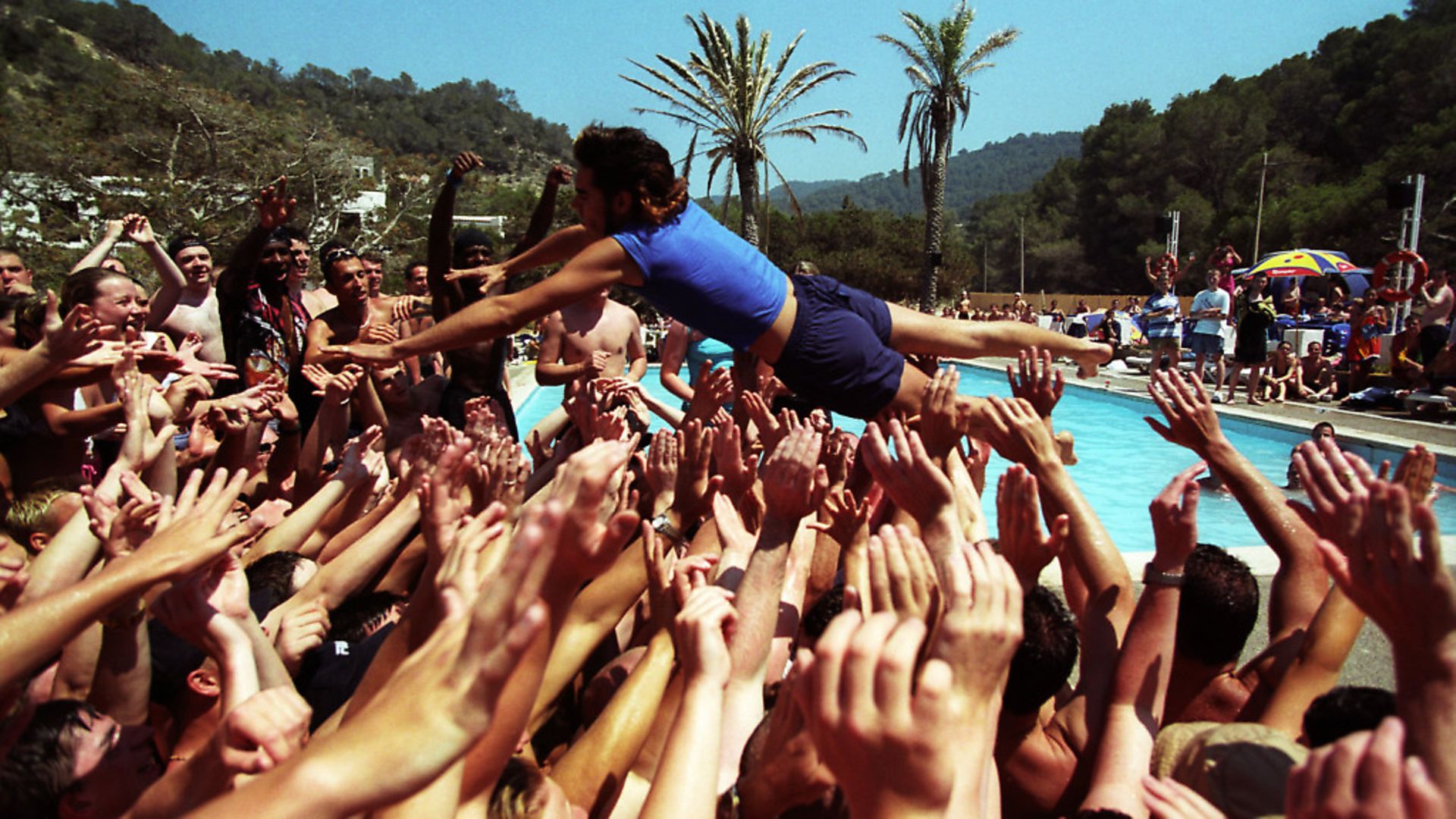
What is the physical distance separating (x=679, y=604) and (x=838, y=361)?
1.58m

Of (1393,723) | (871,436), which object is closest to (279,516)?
(871,436)

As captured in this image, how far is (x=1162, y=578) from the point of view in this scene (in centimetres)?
192

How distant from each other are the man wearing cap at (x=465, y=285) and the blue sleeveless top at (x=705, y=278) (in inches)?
51.5

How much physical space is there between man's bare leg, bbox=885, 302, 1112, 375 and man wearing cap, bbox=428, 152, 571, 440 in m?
1.92

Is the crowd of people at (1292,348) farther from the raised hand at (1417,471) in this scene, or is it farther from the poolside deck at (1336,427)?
the raised hand at (1417,471)

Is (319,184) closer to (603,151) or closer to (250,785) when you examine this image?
(603,151)

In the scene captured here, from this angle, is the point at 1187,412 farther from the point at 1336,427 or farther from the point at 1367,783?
the point at 1336,427

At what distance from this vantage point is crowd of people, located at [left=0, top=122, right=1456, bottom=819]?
42.0 inches

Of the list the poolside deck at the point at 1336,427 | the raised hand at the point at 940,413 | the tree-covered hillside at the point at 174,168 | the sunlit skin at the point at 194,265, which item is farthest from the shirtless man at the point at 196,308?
the tree-covered hillside at the point at 174,168

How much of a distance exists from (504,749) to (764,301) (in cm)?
228

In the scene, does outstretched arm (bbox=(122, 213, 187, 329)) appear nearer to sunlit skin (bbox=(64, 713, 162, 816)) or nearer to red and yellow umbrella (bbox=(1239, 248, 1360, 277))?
sunlit skin (bbox=(64, 713, 162, 816))

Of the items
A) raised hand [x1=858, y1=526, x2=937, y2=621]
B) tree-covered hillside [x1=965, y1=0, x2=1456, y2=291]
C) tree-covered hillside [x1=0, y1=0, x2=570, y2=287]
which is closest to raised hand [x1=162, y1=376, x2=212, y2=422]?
raised hand [x1=858, y1=526, x2=937, y2=621]

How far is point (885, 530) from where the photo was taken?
152 centimetres

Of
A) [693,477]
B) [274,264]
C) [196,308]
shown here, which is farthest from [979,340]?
[196,308]
